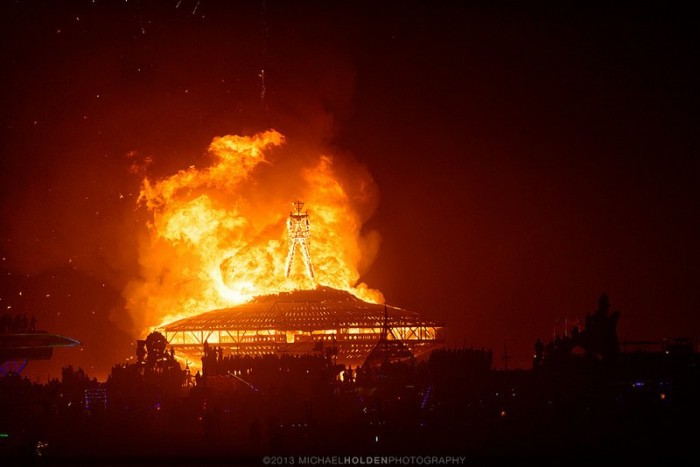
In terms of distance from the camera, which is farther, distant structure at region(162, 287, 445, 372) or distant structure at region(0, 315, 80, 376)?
distant structure at region(162, 287, 445, 372)

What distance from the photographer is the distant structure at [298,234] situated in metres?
130

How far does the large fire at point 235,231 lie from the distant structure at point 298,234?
1.02m

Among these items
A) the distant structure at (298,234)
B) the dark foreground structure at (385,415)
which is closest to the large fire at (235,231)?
the distant structure at (298,234)

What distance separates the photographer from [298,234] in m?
130

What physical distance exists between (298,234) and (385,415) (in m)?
54.9

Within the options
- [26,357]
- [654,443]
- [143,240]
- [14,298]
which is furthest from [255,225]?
[654,443]

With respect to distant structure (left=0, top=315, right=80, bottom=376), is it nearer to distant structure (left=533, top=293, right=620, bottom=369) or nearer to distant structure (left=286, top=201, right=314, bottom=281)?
distant structure (left=533, top=293, right=620, bottom=369)

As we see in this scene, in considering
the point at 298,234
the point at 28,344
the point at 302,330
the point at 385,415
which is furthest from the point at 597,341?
the point at 298,234

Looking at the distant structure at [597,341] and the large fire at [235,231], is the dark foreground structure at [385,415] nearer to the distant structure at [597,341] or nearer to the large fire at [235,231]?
the distant structure at [597,341]

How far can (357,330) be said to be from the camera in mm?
119812

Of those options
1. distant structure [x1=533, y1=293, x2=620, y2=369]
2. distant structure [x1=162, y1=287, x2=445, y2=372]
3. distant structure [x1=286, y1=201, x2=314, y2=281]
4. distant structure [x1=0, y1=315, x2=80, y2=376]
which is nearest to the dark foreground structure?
distant structure [x1=533, y1=293, x2=620, y2=369]

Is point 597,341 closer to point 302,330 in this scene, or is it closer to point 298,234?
point 302,330

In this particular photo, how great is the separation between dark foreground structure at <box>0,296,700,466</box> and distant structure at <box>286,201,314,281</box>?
35.1 m

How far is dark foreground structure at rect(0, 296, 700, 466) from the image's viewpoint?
70.3 m
